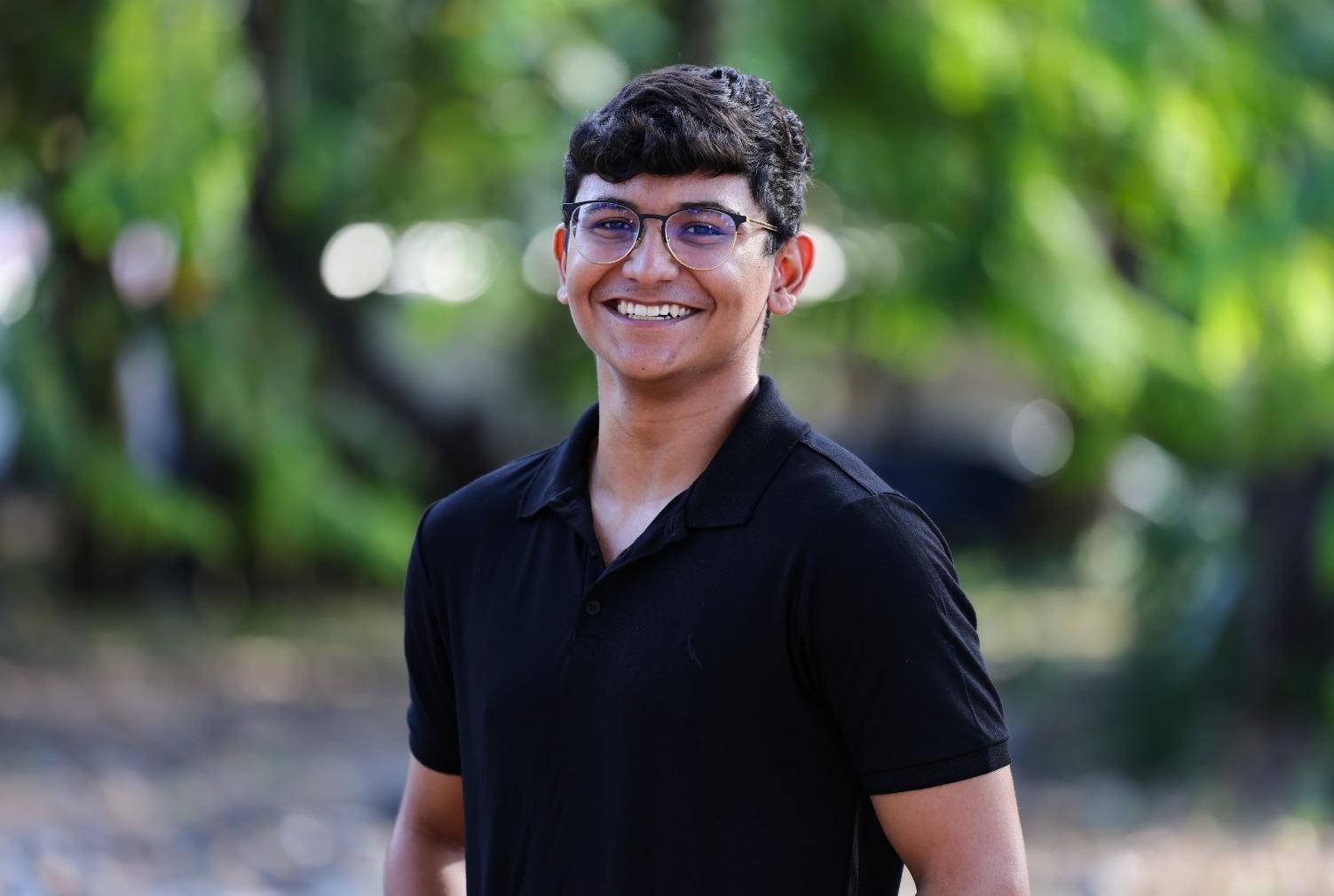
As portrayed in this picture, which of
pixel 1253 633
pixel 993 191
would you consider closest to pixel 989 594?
pixel 1253 633

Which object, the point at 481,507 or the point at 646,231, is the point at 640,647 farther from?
the point at 646,231

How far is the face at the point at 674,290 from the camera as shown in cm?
185

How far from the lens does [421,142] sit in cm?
955

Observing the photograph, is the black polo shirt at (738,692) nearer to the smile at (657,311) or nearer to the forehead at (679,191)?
the smile at (657,311)

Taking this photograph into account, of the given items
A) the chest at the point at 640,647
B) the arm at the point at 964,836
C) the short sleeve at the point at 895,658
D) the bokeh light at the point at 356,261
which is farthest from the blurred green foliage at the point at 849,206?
the arm at the point at 964,836

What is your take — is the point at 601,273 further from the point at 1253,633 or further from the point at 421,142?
the point at 421,142

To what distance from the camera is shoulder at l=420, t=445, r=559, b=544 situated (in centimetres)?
201

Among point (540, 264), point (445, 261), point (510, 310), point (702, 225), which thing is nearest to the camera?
point (702, 225)

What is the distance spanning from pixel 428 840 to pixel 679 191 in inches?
36.8

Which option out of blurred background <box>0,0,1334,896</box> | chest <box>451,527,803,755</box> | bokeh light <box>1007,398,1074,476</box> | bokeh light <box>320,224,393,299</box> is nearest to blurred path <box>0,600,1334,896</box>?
blurred background <box>0,0,1334,896</box>

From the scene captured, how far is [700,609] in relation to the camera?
173cm

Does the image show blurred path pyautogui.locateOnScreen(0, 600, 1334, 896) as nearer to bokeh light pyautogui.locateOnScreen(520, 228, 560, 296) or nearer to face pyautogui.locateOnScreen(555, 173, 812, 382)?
bokeh light pyautogui.locateOnScreen(520, 228, 560, 296)

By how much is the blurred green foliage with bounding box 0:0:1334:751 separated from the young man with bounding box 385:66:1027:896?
12.7 feet

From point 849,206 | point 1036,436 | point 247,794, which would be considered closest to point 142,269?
point 247,794
